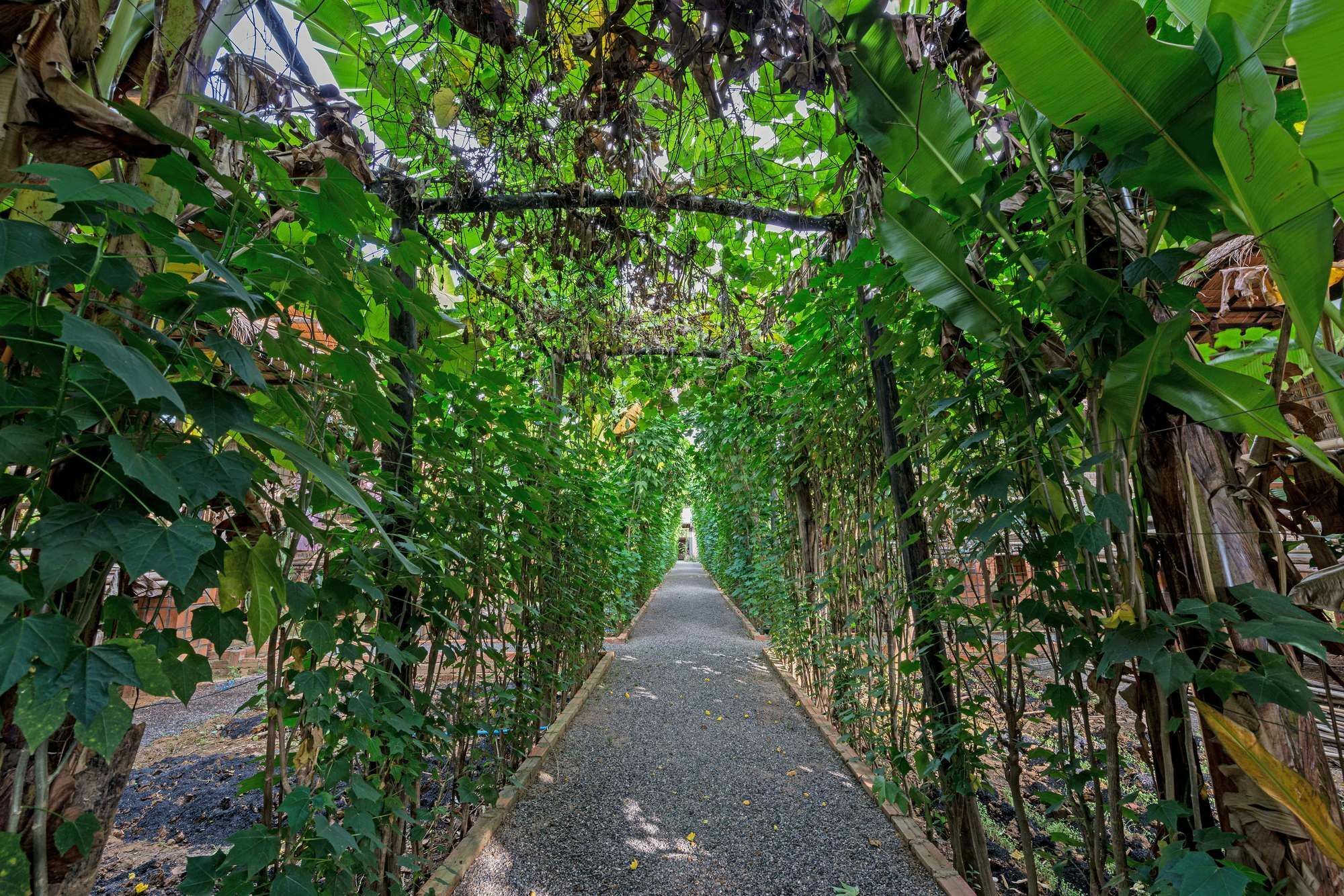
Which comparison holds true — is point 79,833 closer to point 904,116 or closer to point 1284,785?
point 1284,785

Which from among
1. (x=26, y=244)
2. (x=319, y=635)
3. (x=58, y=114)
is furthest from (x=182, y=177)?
(x=319, y=635)

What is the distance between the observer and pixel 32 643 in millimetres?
564

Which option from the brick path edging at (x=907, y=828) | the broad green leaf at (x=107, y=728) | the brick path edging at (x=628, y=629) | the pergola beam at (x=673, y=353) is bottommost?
the brick path edging at (x=907, y=828)

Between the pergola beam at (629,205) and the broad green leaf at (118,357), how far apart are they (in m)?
1.98

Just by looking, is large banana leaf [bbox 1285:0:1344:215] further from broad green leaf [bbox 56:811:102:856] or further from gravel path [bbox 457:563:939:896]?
gravel path [bbox 457:563:939:896]

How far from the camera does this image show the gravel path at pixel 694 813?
1.96 m

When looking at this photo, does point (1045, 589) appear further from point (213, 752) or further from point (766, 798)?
point (213, 752)

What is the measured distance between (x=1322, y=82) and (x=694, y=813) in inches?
118

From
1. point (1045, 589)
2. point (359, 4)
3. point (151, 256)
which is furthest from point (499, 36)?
point (1045, 589)

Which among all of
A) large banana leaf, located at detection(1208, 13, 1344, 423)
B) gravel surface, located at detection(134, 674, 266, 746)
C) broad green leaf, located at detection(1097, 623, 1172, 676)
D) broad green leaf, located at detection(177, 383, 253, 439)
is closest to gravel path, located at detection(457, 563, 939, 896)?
broad green leaf, located at detection(1097, 623, 1172, 676)

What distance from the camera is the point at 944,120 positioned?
141 centimetres

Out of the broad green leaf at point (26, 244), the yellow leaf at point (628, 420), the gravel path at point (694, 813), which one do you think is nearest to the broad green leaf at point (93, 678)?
the broad green leaf at point (26, 244)

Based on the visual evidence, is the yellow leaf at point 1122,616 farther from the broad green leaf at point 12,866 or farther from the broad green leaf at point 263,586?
the broad green leaf at point 12,866

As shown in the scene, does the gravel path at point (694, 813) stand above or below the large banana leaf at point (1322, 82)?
below
